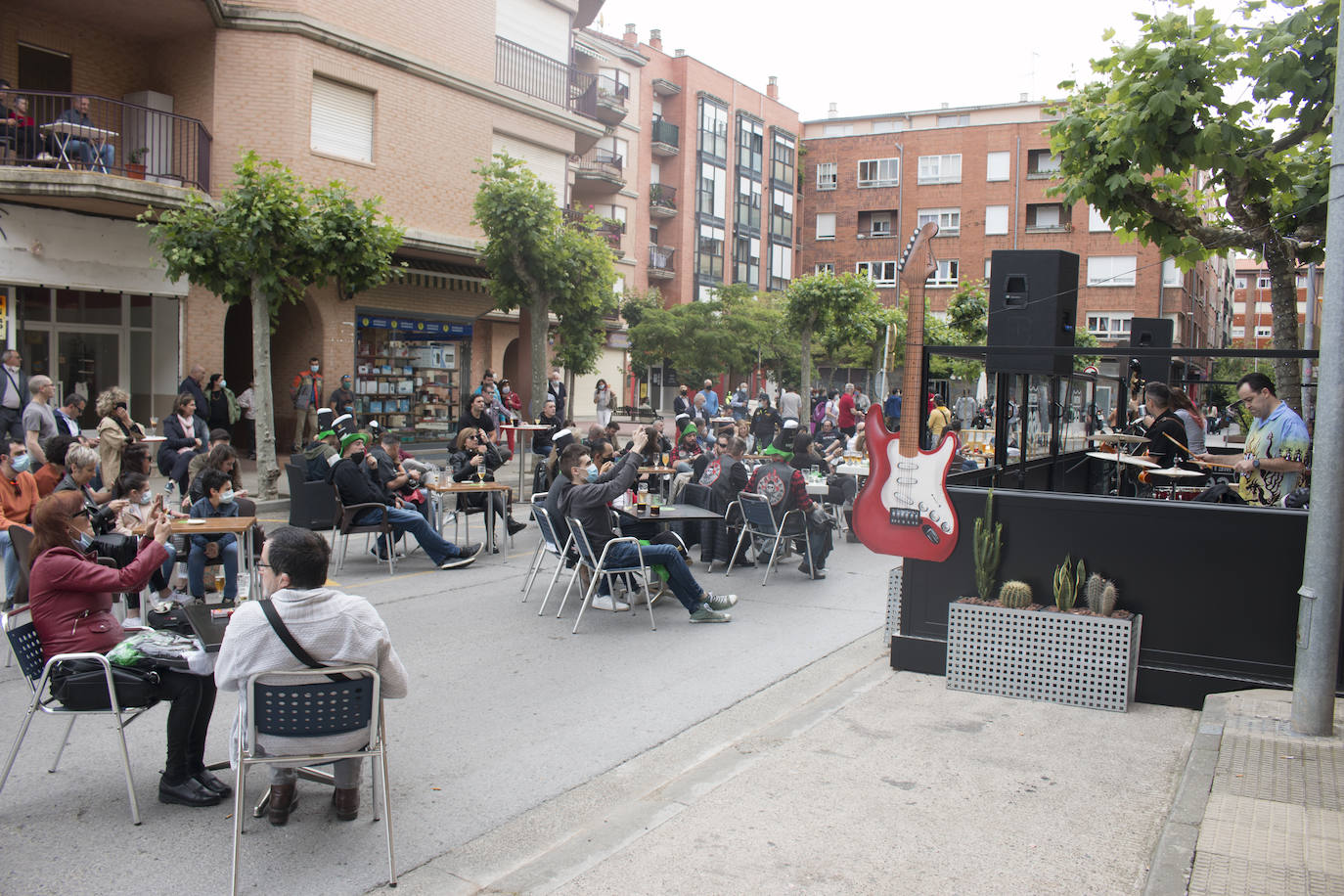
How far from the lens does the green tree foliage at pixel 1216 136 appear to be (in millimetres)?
7273

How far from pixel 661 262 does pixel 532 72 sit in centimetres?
2155

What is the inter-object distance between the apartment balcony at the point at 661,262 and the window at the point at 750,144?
26.5 ft

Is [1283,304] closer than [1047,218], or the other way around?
[1283,304]

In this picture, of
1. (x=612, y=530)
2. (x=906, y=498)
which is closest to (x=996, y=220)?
(x=612, y=530)

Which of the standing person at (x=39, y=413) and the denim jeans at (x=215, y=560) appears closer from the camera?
the denim jeans at (x=215, y=560)

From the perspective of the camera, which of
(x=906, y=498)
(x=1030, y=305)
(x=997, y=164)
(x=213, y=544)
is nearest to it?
(x=906, y=498)

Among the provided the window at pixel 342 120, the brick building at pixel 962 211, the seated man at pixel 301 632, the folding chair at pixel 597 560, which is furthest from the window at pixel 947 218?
the seated man at pixel 301 632

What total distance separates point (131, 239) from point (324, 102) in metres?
4.29

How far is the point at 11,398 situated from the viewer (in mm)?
12016

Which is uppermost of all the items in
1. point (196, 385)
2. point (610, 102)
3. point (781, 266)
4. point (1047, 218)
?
point (610, 102)

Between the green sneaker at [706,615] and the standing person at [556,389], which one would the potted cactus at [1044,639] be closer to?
the green sneaker at [706,615]

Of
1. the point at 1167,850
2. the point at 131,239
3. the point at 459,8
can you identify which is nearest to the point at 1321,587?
the point at 1167,850

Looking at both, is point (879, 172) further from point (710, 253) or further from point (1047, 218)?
point (710, 253)

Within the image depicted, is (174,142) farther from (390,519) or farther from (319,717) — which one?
(319,717)
